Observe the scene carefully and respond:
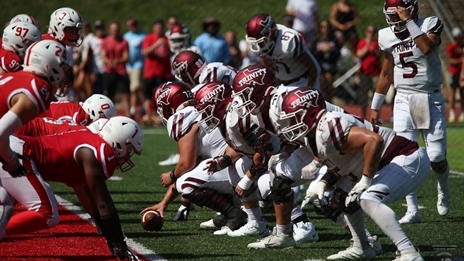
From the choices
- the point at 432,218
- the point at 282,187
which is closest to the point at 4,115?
the point at 282,187

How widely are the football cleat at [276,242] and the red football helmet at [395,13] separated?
6.99 ft

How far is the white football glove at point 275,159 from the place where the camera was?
18.7ft

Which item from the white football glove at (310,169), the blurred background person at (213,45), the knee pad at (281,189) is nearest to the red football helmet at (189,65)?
the knee pad at (281,189)

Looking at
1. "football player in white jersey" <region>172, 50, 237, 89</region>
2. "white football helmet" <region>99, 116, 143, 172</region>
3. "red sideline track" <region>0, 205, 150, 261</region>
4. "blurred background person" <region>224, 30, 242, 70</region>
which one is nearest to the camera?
"white football helmet" <region>99, 116, 143, 172</region>

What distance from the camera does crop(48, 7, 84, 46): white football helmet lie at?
25.2 ft

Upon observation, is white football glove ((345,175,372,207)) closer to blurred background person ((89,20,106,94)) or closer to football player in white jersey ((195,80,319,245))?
football player in white jersey ((195,80,319,245))

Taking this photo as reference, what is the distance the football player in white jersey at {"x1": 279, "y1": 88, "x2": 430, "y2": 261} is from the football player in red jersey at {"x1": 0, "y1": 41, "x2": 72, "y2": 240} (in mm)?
1413

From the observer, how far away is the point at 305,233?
6.08 metres

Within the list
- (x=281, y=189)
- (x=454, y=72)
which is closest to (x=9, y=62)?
(x=281, y=189)

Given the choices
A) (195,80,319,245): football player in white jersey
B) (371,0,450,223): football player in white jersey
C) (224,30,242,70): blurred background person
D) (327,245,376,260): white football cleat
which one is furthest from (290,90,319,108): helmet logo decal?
(224,30,242,70): blurred background person

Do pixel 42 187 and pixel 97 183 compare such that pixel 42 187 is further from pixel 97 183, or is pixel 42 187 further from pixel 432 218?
pixel 432 218

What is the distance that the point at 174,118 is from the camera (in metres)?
6.57

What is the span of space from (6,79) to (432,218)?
3.84 metres

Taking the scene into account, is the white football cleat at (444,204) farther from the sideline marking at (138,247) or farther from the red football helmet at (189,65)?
the sideline marking at (138,247)
